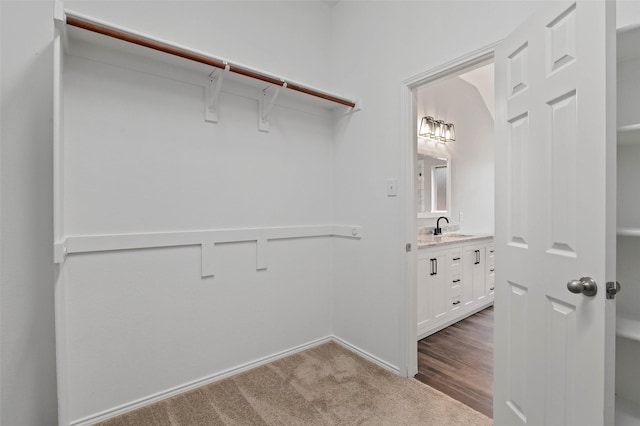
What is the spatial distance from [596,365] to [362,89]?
2.15m

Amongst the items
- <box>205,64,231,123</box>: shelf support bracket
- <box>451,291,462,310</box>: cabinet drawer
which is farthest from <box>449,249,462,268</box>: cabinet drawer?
<box>205,64,231,123</box>: shelf support bracket

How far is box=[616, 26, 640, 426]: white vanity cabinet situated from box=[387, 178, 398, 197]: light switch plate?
1149 millimetres

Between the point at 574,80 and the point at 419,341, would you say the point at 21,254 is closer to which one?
the point at 574,80

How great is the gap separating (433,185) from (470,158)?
83 cm

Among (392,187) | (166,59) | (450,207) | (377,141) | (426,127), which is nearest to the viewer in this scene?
(166,59)

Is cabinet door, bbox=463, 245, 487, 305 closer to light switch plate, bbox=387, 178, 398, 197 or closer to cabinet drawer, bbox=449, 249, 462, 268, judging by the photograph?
cabinet drawer, bbox=449, 249, 462, 268

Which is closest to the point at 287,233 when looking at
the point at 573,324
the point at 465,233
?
the point at 573,324

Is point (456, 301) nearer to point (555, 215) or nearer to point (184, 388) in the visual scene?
point (555, 215)

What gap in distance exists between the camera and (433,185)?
380cm

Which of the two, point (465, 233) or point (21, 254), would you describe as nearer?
point (21, 254)

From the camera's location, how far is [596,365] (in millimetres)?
999

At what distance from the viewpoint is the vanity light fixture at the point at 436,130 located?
3.53 metres

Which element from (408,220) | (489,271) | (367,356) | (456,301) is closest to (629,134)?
(408,220)

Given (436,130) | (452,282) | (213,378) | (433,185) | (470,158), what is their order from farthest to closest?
(470,158) → (433,185) → (436,130) → (452,282) → (213,378)
